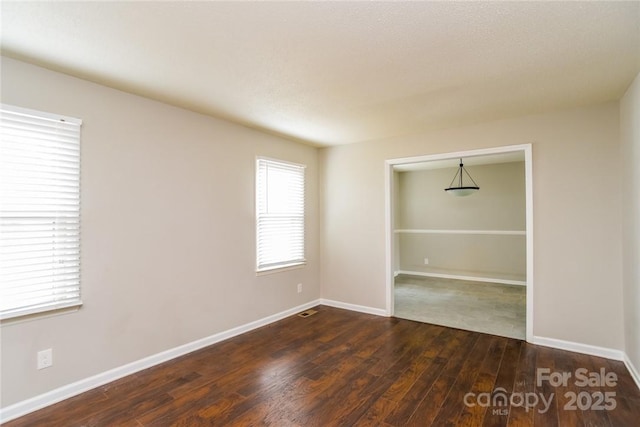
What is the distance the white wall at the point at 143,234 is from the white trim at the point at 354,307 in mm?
1263

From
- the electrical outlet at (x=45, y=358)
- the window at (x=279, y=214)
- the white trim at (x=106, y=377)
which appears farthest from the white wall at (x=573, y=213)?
the electrical outlet at (x=45, y=358)

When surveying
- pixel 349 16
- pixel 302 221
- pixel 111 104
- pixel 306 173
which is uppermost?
pixel 349 16

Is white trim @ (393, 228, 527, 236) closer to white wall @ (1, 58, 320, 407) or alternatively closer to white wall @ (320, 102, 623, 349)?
white wall @ (320, 102, 623, 349)

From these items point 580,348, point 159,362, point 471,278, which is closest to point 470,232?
point 471,278

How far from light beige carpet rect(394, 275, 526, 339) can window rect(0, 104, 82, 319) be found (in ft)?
12.5

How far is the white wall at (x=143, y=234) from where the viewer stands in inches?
88.4

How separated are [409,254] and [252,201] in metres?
5.02

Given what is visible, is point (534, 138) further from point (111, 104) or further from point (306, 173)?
point (111, 104)

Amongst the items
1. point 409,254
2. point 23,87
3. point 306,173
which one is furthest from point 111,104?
point 409,254

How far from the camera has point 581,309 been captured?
3057mm

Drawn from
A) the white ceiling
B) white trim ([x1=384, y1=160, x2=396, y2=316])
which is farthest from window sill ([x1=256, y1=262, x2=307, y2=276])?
the white ceiling

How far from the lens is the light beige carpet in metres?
3.90

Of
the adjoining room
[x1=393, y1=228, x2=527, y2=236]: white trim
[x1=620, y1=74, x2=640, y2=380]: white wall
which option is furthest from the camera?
[x1=393, y1=228, x2=527, y2=236]: white trim

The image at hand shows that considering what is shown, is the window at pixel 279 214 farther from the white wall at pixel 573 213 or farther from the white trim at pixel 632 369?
the white trim at pixel 632 369
